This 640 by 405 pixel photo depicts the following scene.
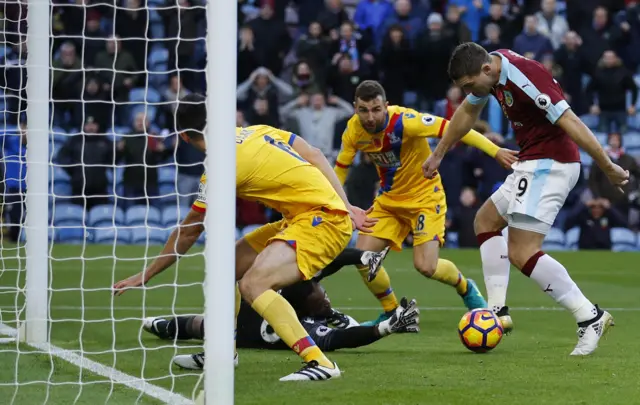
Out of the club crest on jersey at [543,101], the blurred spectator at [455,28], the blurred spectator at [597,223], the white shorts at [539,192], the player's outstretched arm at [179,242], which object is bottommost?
the blurred spectator at [597,223]

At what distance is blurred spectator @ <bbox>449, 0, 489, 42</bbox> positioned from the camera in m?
18.8

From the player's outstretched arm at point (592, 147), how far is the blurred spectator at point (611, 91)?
11846 mm

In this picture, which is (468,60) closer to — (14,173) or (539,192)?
(539,192)

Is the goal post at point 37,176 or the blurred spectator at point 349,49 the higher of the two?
the blurred spectator at point 349,49

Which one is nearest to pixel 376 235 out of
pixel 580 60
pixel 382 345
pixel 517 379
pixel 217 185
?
pixel 382 345

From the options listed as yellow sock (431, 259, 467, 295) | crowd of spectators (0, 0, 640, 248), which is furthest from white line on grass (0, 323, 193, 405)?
crowd of spectators (0, 0, 640, 248)

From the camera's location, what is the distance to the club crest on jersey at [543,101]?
265 inches

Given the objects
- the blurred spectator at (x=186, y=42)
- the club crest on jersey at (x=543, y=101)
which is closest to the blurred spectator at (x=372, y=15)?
the blurred spectator at (x=186, y=42)

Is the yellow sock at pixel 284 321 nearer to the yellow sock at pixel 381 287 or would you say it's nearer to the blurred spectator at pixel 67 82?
the yellow sock at pixel 381 287

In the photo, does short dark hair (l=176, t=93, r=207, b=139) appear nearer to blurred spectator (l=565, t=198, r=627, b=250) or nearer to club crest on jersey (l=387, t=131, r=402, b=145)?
club crest on jersey (l=387, t=131, r=402, b=145)

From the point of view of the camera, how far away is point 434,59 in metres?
18.0

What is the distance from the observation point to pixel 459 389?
5.62 meters

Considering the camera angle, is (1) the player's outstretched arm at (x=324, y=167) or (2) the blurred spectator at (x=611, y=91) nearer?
(1) the player's outstretched arm at (x=324, y=167)

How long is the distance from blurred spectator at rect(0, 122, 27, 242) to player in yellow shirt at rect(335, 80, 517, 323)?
2.61 m
